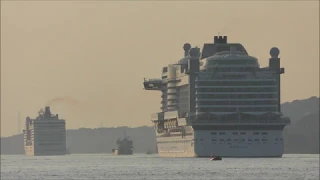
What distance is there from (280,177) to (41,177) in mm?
32152

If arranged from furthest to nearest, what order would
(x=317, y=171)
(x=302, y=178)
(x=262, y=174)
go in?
(x=317, y=171)
(x=262, y=174)
(x=302, y=178)

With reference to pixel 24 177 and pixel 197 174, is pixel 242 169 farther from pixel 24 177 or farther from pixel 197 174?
pixel 24 177

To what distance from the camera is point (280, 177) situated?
16412cm

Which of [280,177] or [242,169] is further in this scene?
[242,169]

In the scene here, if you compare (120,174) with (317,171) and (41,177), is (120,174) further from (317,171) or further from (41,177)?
(317,171)

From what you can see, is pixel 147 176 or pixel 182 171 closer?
pixel 147 176

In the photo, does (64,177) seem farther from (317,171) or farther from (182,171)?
(317,171)

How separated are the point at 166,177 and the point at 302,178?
17106mm

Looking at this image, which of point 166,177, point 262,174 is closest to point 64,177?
point 166,177

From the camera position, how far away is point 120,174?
18150 centimetres

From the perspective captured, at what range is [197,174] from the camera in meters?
175

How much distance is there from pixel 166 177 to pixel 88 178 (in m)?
10.0

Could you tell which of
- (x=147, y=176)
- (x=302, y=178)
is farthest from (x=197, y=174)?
(x=302, y=178)

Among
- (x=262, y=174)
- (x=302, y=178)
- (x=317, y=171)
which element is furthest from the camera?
(x=317, y=171)
